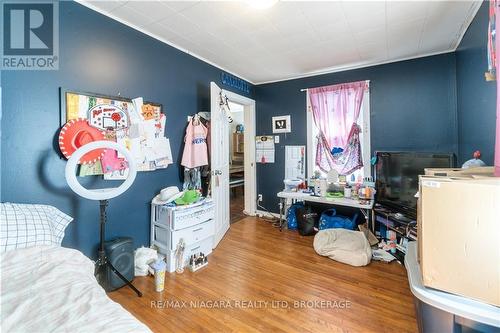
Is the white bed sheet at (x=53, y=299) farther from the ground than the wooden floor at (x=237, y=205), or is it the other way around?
the white bed sheet at (x=53, y=299)

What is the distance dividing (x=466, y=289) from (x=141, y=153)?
251 centimetres

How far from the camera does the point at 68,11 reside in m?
1.79

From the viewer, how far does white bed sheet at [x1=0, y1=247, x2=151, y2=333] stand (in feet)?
2.51

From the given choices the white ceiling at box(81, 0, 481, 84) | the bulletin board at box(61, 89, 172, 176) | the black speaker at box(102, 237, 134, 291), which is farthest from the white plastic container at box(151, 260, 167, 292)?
the white ceiling at box(81, 0, 481, 84)

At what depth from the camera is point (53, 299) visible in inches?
35.4

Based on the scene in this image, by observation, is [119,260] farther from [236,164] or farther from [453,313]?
[236,164]

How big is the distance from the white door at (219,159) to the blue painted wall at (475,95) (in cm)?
251

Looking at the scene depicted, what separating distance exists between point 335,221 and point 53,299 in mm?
3023

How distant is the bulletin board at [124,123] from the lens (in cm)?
187

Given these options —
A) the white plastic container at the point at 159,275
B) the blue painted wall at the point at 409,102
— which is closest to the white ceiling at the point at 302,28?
the blue painted wall at the point at 409,102

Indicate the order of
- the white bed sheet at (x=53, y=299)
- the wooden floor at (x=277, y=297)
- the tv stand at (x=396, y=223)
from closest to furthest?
the white bed sheet at (x=53, y=299) → the wooden floor at (x=277, y=297) → the tv stand at (x=396, y=223)

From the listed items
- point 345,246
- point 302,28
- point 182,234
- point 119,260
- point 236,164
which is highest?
point 302,28

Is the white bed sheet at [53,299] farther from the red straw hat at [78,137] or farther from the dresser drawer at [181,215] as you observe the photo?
the dresser drawer at [181,215]

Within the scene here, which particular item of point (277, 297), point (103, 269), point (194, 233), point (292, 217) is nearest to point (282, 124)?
point (292, 217)
